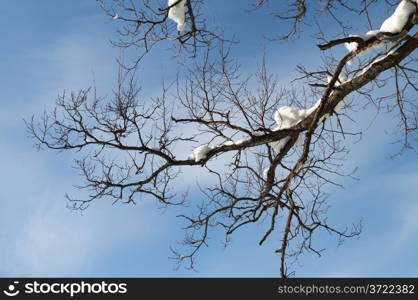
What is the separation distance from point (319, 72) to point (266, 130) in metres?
1.38

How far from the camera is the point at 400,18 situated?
6578mm

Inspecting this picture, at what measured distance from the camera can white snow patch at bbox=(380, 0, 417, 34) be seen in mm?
6535

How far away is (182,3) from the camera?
7.89 m

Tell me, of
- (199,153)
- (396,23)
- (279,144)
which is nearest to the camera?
(396,23)

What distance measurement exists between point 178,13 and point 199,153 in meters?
2.82

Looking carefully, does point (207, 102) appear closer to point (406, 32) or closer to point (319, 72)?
point (319, 72)

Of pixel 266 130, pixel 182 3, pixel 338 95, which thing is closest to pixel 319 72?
pixel 338 95

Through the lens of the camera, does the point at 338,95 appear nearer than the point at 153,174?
Yes

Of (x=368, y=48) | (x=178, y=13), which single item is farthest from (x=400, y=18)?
(x=178, y=13)

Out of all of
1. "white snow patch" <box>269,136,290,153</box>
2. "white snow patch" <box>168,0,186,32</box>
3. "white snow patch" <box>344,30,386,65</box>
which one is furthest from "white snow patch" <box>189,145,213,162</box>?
"white snow patch" <box>344,30,386,65</box>

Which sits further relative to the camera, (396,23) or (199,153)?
(199,153)

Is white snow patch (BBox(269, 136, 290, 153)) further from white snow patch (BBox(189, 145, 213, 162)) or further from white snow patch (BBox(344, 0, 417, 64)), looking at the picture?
white snow patch (BBox(344, 0, 417, 64))

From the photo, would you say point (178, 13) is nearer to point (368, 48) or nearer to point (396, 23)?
point (368, 48)

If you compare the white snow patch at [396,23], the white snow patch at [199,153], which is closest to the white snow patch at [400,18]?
the white snow patch at [396,23]
